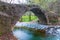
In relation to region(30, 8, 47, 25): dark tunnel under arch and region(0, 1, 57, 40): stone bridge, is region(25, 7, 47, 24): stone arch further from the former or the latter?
region(0, 1, 57, 40): stone bridge

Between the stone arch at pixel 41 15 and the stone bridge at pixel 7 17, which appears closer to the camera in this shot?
the stone bridge at pixel 7 17

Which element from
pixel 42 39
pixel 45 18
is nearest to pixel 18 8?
pixel 42 39

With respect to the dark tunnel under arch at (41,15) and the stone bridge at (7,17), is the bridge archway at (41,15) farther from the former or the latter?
the stone bridge at (7,17)

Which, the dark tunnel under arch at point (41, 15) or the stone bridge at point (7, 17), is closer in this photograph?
the stone bridge at point (7, 17)

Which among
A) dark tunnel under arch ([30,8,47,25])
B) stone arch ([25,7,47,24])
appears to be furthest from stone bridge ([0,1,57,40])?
dark tunnel under arch ([30,8,47,25])

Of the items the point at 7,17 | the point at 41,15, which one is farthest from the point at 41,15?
the point at 7,17

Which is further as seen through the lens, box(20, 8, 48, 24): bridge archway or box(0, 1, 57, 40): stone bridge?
box(20, 8, 48, 24): bridge archway

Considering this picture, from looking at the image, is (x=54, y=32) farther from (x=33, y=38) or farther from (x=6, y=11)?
(x=6, y=11)

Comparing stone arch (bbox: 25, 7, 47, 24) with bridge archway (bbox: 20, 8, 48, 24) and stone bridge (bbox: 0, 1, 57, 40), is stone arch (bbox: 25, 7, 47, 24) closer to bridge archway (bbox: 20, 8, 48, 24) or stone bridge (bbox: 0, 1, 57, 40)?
bridge archway (bbox: 20, 8, 48, 24)

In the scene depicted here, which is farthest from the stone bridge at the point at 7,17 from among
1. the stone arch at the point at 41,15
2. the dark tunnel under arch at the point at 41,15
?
the dark tunnel under arch at the point at 41,15

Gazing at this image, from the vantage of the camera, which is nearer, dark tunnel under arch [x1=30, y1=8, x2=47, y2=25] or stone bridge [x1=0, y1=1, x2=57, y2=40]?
stone bridge [x1=0, y1=1, x2=57, y2=40]

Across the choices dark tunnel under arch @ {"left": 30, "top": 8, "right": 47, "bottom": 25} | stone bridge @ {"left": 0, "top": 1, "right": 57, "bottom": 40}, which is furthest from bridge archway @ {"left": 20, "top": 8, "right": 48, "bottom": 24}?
stone bridge @ {"left": 0, "top": 1, "right": 57, "bottom": 40}

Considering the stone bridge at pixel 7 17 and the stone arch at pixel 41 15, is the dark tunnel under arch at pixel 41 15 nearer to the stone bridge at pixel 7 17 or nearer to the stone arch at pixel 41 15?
the stone arch at pixel 41 15

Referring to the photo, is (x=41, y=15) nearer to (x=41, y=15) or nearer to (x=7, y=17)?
(x=41, y=15)
